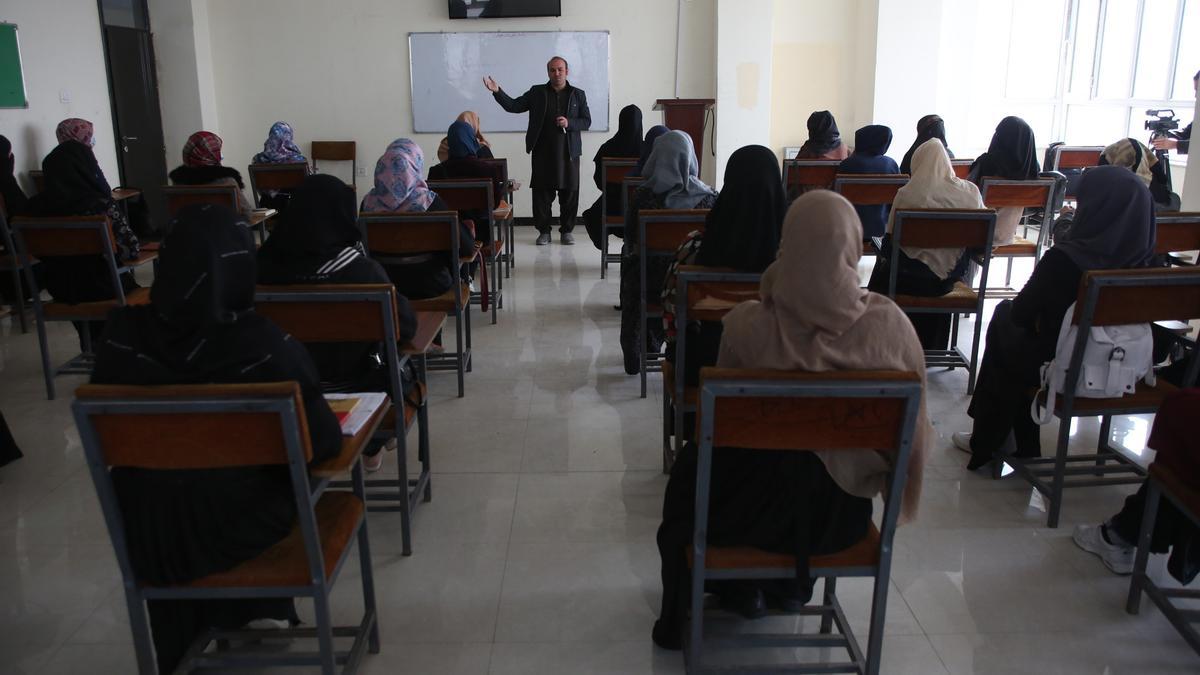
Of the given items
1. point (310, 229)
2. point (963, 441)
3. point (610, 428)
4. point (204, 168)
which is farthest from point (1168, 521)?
point (204, 168)

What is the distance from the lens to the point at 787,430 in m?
1.66

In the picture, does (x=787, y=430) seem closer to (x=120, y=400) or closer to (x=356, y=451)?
(x=356, y=451)

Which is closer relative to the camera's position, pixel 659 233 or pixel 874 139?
pixel 659 233

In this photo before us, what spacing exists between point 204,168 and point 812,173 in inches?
159

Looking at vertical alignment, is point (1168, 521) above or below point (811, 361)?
below

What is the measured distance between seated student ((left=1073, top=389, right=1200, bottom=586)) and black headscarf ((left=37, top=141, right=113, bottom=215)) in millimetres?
4551

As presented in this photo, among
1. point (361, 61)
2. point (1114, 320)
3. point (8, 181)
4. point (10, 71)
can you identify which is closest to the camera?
point (1114, 320)

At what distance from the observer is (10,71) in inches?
241

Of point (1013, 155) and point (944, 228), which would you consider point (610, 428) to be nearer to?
point (944, 228)

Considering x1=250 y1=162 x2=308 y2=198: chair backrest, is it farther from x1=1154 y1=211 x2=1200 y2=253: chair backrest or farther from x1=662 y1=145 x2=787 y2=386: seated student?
x1=1154 y1=211 x2=1200 y2=253: chair backrest

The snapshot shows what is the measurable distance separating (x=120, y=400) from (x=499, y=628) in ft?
3.85

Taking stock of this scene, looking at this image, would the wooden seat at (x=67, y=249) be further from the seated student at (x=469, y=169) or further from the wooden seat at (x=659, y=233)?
the wooden seat at (x=659, y=233)

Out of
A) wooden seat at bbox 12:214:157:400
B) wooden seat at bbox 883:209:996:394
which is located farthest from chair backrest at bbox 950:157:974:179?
wooden seat at bbox 12:214:157:400

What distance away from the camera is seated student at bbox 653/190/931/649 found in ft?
5.85
